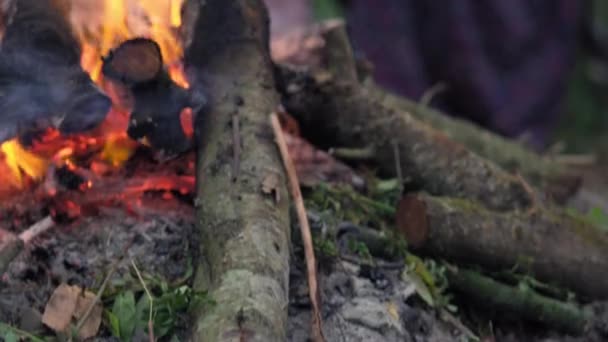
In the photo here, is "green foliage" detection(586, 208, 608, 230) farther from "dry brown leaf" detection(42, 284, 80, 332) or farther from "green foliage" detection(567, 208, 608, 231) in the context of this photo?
"dry brown leaf" detection(42, 284, 80, 332)

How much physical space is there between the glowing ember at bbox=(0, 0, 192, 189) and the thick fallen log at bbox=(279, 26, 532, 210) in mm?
487

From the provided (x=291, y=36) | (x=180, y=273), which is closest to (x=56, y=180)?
(x=180, y=273)

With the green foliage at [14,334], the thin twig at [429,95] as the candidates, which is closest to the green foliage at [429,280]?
the green foliage at [14,334]

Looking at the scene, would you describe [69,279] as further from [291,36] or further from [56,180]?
[291,36]

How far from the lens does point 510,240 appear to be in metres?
2.96

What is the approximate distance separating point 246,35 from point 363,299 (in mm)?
863

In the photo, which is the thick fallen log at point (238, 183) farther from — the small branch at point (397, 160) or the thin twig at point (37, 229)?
the small branch at point (397, 160)

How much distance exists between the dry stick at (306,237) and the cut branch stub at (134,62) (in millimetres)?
355

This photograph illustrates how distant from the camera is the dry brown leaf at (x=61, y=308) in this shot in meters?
2.36

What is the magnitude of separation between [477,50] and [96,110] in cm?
425

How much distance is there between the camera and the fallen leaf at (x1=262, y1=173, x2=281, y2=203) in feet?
8.46

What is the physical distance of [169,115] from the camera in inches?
110

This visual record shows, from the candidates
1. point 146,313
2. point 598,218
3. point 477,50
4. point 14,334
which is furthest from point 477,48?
point 14,334

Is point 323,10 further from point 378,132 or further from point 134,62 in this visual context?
point 134,62
